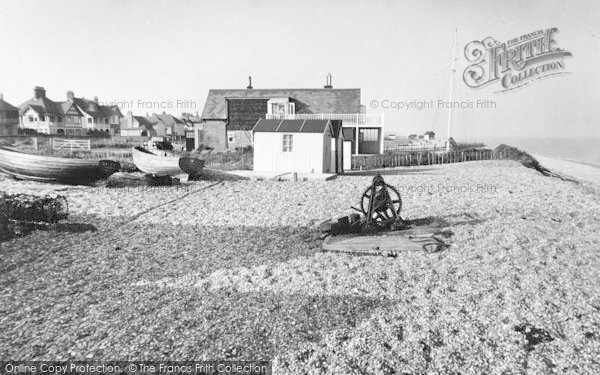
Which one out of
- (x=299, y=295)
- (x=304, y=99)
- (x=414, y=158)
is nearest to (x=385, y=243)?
(x=299, y=295)

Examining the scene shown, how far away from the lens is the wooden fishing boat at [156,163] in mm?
19344

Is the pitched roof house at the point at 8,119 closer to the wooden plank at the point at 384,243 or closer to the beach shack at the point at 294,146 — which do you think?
the beach shack at the point at 294,146

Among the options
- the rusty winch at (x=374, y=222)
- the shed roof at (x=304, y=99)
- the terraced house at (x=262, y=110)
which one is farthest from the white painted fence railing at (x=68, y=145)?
the rusty winch at (x=374, y=222)

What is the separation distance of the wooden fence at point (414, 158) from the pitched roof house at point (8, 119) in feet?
173

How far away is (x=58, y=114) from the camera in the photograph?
72875mm

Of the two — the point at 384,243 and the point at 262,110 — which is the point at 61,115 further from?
the point at 384,243

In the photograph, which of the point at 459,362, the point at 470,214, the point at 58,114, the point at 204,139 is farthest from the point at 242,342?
the point at 58,114

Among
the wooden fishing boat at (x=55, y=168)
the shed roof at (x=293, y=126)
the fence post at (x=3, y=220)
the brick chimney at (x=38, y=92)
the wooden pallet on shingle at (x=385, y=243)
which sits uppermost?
the brick chimney at (x=38, y=92)

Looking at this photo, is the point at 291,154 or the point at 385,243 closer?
the point at 385,243

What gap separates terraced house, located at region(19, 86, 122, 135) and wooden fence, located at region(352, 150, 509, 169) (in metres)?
52.6

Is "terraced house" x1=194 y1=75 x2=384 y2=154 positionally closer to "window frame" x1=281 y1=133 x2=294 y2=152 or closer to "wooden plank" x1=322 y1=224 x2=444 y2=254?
"window frame" x1=281 y1=133 x2=294 y2=152

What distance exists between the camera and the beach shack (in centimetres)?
2220

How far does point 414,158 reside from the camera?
31547 mm

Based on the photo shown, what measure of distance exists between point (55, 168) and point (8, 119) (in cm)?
6013
